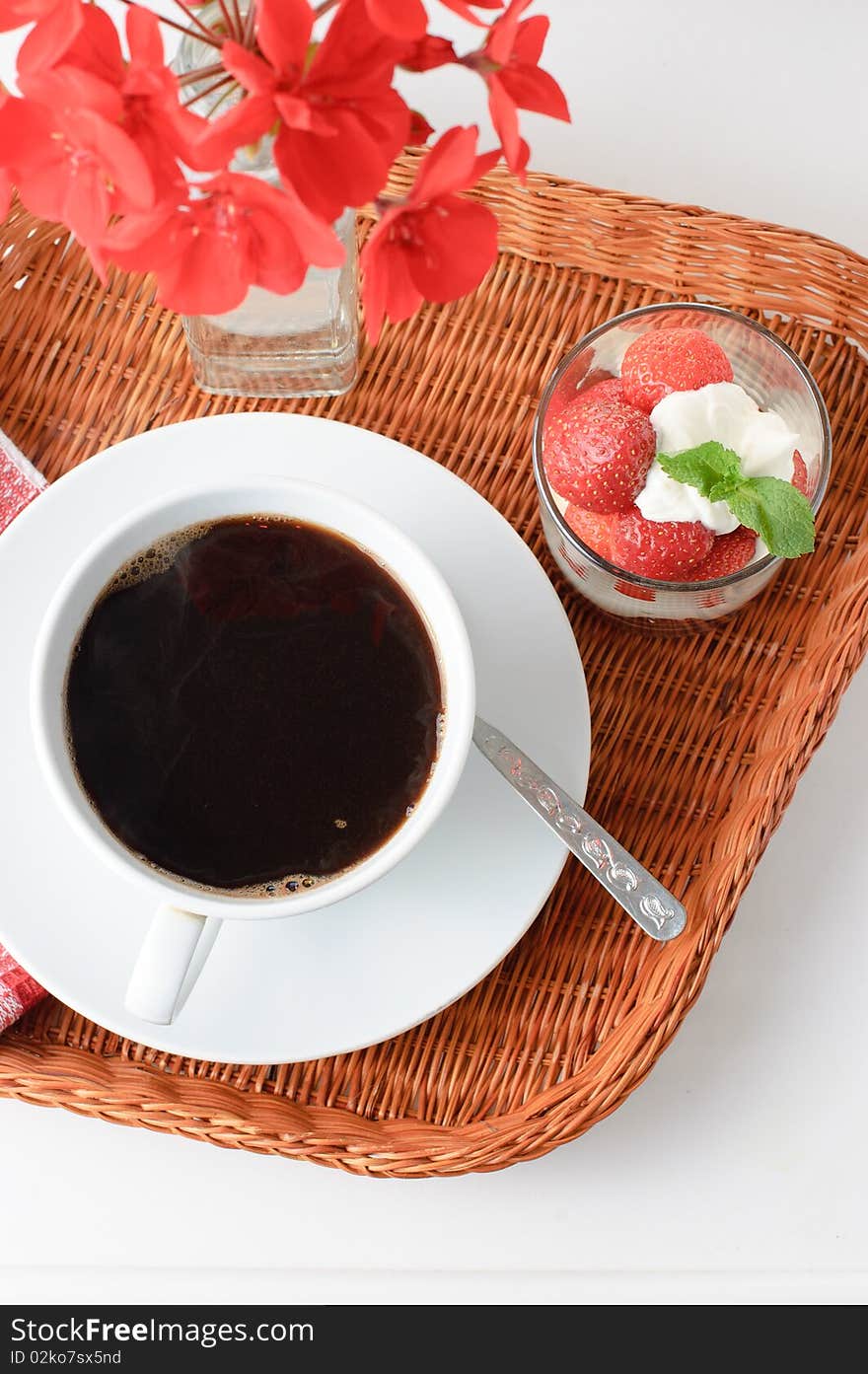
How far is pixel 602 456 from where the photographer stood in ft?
2.92

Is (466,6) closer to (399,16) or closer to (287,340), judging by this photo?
(399,16)

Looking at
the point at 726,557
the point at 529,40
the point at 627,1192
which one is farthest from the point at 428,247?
the point at 627,1192

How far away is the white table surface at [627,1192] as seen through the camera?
1.05m

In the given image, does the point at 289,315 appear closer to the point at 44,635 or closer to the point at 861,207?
the point at 44,635

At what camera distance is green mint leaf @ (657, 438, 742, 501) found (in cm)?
89

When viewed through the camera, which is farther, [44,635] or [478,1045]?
[478,1045]

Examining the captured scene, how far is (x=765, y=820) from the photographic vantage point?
906 mm

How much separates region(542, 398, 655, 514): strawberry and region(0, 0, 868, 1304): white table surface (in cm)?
38

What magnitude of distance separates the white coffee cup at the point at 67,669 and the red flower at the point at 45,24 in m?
0.32

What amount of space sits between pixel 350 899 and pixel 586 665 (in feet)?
0.94

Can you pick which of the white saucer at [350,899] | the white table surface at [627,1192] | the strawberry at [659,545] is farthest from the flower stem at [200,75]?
the white table surface at [627,1192]

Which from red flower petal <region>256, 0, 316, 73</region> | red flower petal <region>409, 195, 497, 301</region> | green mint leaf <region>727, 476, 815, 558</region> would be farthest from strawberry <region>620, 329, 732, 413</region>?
red flower petal <region>256, 0, 316, 73</region>
